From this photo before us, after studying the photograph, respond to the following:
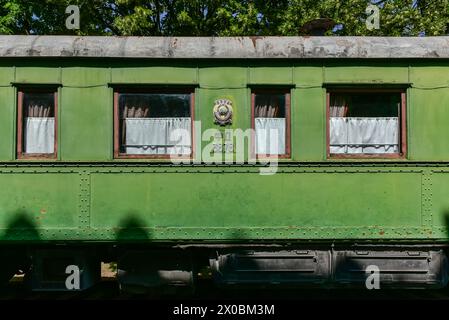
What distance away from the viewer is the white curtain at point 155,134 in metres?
6.07

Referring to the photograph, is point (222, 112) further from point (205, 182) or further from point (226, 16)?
point (226, 16)

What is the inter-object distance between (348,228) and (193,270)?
1983 mm

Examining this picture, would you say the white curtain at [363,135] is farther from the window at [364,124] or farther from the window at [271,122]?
the window at [271,122]

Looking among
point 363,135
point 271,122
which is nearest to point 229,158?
point 271,122

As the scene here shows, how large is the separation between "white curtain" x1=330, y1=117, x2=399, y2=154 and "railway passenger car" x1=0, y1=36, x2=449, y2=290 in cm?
2

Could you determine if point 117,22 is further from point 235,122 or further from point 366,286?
point 366,286

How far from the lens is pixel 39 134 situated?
238 inches

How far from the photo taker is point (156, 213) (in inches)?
232

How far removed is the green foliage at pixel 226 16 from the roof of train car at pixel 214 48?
6065 mm

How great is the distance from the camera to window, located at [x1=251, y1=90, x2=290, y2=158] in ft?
19.9

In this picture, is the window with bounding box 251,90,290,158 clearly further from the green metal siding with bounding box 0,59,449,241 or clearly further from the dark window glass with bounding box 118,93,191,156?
the dark window glass with bounding box 118,93,191,156

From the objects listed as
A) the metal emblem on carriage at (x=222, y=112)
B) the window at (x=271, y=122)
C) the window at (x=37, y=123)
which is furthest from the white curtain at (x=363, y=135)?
the window at (x=37, y=123)

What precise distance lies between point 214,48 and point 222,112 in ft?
2.60
